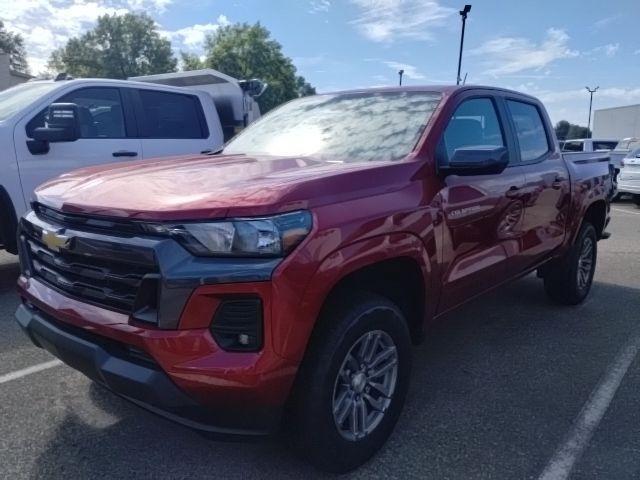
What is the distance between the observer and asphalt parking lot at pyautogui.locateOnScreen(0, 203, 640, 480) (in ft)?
8.54

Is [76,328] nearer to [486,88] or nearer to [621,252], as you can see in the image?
[486,88]

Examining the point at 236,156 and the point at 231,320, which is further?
the point at 236,156

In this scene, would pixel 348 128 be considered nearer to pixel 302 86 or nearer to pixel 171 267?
pixel 171 267

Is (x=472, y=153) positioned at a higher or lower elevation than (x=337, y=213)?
higher

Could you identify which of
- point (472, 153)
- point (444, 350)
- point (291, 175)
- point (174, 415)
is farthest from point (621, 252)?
point (174, 415)

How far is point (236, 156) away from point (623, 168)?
14.6 metres

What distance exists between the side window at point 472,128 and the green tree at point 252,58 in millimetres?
56058

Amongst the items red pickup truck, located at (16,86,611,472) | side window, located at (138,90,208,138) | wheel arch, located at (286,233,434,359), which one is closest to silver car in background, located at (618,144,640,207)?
side window, located at (138,90,208,138)

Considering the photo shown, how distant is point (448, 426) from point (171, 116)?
16.4 ft

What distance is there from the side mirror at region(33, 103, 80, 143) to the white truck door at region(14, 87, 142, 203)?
16 centimetres

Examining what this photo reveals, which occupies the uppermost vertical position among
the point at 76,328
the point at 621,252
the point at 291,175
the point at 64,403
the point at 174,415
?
the point at 291,175

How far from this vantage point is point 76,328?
7.95 ft

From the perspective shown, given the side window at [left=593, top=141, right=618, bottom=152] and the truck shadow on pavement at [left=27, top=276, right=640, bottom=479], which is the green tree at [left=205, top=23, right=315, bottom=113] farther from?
the truck shadow on pavement at [left=27, top=276, right=640, bottom=479]

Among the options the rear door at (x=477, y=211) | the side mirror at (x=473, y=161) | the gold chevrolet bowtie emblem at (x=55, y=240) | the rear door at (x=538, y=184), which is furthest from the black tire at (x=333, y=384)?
the rear door at (x=538, y=184)
